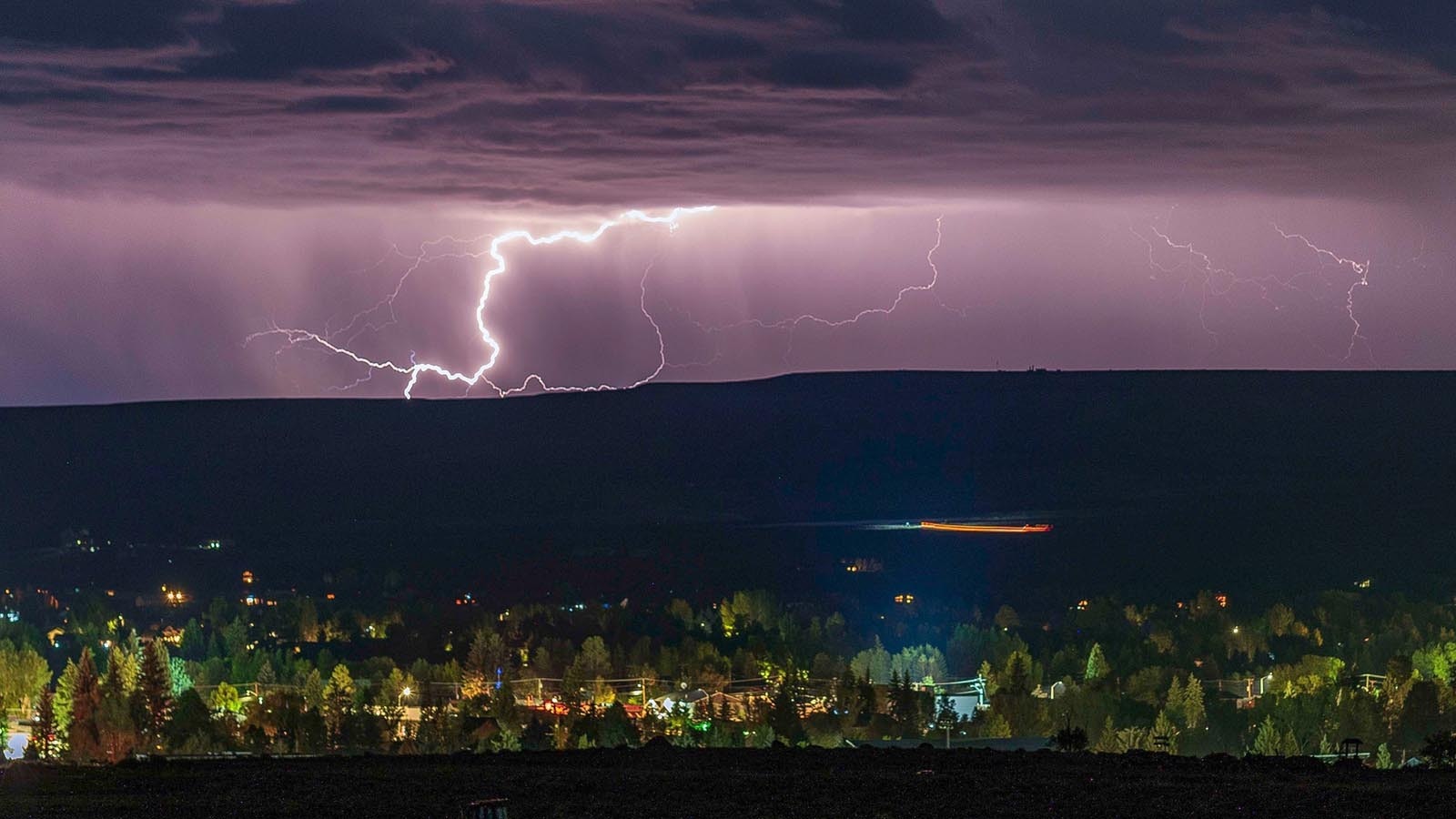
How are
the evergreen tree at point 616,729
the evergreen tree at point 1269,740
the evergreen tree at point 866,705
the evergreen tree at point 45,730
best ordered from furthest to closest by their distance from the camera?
1. the evergreen tree at point 866,705
2. the evergreen tree at point 1269,740
3. the evergreen tree at point 616,729
4. the evergreen tree at point 45,730

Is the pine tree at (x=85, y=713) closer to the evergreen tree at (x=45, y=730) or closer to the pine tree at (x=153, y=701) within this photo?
the evergreen tree at (x=45, y=730)

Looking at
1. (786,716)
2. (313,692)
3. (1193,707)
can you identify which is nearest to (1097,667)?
(1193,707)

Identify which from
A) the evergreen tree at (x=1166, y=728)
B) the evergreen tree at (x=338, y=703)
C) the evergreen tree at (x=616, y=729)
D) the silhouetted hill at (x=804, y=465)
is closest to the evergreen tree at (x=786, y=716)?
the evergreen tree at (x=616, y=729)

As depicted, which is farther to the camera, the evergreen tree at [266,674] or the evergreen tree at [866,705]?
the evergreen tree at [266,674]

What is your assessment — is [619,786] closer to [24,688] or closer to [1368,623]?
[24,688]

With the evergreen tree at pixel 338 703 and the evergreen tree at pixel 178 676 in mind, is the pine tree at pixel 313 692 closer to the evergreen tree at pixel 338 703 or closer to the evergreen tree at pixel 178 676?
the evergreen tree at pixel 338 703

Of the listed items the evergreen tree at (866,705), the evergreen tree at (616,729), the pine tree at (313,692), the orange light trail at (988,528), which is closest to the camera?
the evergreen tree at (616,729)

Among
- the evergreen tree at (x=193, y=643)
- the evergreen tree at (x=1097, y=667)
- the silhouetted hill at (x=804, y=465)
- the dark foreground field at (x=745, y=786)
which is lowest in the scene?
the dark foreground field at (x=745, y=786)

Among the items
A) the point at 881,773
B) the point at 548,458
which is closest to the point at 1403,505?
the point at 548,458

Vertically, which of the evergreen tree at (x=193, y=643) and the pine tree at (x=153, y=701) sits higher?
the evergreen tree at (x=193, y=643)
